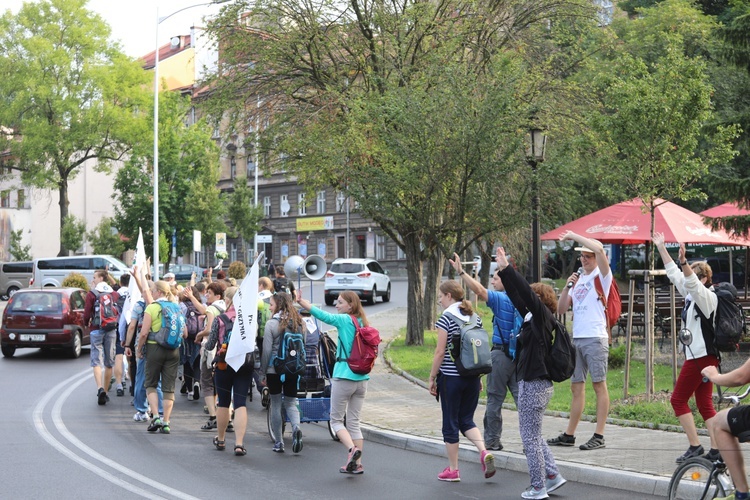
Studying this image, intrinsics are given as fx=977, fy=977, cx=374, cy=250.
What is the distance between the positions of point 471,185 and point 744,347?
5.57 meters

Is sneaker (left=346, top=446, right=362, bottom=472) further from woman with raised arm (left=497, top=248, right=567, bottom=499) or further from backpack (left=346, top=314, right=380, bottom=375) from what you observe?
woman with raised arm (left=497, top=248, right=567, bottom=499)

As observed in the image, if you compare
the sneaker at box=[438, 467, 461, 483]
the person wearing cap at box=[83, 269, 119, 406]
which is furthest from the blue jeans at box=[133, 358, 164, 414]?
the sneaker at box=[438, 467, 461, 483]

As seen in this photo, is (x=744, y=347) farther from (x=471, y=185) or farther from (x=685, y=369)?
(x=685, y=369)

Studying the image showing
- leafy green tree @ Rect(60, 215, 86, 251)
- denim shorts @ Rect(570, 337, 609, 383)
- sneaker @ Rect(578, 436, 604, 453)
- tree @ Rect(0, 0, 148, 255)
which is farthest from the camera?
leafy green tree @ Rect(60, 215, 86, 251)

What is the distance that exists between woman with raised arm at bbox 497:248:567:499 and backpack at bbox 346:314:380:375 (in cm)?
178

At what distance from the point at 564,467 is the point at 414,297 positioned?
12.4 m

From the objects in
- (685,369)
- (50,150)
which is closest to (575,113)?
(685,369)

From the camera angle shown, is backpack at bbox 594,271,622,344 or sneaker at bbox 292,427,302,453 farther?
sneaker at bbox 292,427,302,453

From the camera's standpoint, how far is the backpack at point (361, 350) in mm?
9047

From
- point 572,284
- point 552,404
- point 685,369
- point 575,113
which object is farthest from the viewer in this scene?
point 575,113

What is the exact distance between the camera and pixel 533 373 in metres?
7.64

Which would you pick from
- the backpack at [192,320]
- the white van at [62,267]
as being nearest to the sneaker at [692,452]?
the backpack at [192,320]

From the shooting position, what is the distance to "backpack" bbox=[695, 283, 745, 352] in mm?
8102

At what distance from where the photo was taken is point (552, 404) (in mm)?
12258
